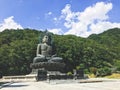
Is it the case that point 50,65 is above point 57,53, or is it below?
below

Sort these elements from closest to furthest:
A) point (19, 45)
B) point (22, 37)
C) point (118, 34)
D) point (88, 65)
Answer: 1. point (19, 45)
2. point (88, 65)
3. point (22, 37)
4. point (118, 34)

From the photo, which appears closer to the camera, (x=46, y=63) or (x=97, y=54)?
(x=46, y=63)

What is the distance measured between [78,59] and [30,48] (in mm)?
11259

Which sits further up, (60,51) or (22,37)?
(22,37)

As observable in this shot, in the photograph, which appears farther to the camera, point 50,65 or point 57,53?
point 57,53

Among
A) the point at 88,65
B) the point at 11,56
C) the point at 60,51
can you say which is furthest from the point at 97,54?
the point at 11,56

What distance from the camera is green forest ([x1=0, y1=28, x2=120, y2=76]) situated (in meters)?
58.1

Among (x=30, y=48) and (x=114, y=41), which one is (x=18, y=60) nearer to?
(x=30, y=48)

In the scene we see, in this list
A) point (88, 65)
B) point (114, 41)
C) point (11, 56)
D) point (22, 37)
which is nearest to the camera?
point (11, 56)

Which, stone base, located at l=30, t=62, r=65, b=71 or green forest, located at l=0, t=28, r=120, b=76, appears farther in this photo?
green forest, located at l=0, t=28, r=120, b=76

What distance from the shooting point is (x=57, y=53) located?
205ft

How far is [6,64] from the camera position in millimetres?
57969

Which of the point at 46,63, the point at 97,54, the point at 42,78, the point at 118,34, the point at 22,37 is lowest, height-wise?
the point at 42,78

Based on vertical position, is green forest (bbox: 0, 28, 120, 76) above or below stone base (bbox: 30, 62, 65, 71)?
above
